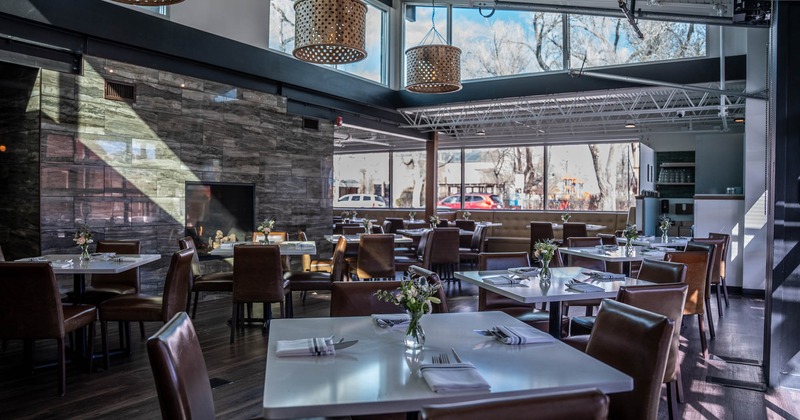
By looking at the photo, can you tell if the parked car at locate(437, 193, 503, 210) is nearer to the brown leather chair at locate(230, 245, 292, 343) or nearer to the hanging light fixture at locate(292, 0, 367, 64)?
the brown leather chair at locate(230, 245, 292, 343)

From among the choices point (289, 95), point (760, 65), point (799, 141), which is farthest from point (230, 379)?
point (760, 65)

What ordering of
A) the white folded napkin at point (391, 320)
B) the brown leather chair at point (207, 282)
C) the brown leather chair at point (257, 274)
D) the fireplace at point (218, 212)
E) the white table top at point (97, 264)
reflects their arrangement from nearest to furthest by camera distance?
the white folded napkin at point (391, 320), the white table top at point (97, 264), the brown leather chair at point (257, 274), the brown leather chair at point (207, 282), the fireplace at point (218, 212)

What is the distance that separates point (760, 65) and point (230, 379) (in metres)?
8.36

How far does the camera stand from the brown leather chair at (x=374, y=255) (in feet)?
21.4

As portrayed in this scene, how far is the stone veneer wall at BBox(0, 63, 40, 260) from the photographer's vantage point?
586 centimetres

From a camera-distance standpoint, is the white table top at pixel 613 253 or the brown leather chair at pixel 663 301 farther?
the white table top at pixel 613 253

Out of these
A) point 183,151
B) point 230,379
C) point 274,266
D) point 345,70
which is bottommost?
point 230,379

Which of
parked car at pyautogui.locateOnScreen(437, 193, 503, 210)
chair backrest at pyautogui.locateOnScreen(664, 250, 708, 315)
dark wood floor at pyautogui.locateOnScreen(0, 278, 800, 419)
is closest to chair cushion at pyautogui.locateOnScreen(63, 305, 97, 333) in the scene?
dark wood floor at pyautogui.locateOnScreen(0, 278, 800, 419)

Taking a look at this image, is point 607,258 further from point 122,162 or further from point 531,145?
point 531,145

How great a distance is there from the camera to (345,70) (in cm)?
1031

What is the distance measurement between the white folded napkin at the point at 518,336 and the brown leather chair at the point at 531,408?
0.97 metres

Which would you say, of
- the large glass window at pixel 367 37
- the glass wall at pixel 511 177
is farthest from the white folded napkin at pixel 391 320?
the glass wall at pixel 511 177

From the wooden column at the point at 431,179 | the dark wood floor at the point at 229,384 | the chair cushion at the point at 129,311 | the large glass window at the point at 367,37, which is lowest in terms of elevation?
the dark wood floor at the point at 229,384

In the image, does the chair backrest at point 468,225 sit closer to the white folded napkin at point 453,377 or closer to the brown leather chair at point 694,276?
the brown leather chair at point 694,276
